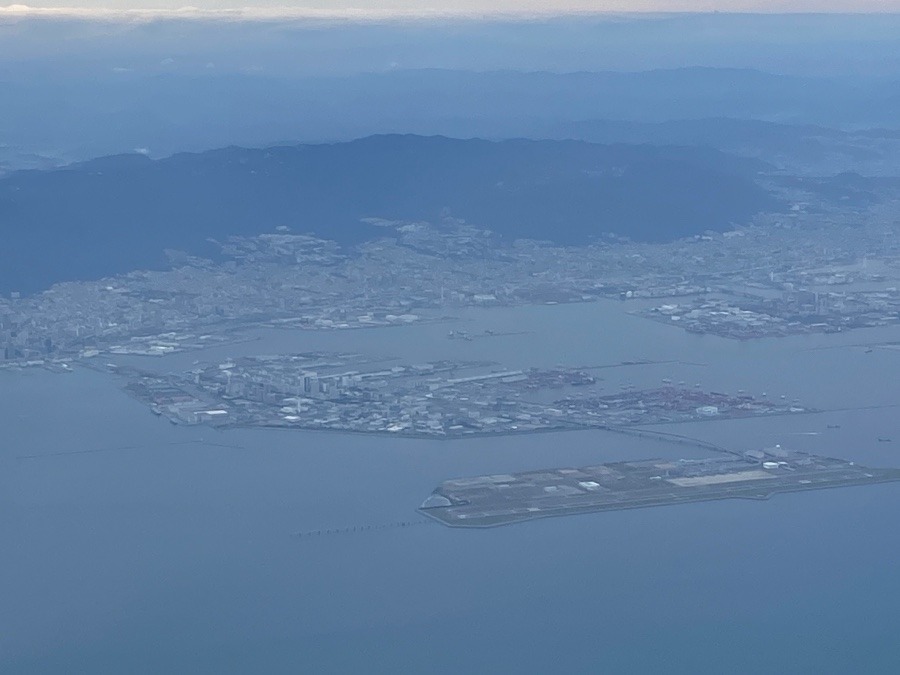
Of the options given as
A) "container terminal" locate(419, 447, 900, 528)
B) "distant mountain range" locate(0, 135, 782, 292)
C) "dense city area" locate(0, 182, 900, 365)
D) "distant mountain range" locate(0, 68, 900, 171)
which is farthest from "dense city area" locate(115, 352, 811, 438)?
"distant mountain range" locate(0, 68, 900, 171)

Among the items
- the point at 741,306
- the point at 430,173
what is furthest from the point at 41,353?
the point at 430,173

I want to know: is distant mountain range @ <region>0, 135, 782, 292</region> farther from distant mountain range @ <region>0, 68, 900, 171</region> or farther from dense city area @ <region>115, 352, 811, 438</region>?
dense city area @ <region>115, 352, 811, 438</region>

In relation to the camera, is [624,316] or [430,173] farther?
[430,173]

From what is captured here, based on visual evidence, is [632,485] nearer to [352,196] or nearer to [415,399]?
[415,399]

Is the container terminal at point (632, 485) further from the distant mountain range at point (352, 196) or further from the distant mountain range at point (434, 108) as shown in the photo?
the distant mountain range at point (434, 108)

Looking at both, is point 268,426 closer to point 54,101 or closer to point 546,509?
point 546,509
